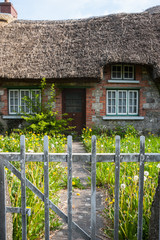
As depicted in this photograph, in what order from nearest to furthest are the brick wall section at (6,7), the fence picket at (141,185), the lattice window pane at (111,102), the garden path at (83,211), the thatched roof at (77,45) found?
the fence picket at (141,185), the garden path at (83,211), the thatched roof at (77,45), the lattice window pane at (111,102), the brick wall section at (6,7)

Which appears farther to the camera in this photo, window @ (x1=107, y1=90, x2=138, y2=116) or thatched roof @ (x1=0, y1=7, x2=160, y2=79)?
window @ (x1=107, y1=90, x2=138, y2=116)

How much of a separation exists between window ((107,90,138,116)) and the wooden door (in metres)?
1.13

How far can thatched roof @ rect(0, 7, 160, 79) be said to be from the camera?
27.8 ft

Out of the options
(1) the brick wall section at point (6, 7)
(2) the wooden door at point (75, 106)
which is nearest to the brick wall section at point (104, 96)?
(2) the wooden door at point (75, 106)

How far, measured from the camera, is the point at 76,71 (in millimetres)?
8414

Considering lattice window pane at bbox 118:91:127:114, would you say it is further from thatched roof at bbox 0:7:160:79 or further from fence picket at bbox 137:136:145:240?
fence picket at bbox 137:136:145:240

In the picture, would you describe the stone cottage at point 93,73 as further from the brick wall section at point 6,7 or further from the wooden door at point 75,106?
the brick wall section at point 6,7

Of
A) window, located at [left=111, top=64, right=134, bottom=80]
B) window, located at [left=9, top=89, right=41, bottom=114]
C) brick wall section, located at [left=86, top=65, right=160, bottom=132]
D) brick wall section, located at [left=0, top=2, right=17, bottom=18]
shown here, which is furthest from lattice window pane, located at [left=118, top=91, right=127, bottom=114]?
brick wall section, located at [left=0, top=2, right=17, bottom=18]

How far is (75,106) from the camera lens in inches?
366

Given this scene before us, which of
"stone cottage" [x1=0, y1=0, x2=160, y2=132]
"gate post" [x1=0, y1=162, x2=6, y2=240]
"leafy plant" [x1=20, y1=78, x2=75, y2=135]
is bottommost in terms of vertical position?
"gate post" [x1=0, y1=162, x2=6, y2=240]

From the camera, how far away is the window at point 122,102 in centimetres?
909

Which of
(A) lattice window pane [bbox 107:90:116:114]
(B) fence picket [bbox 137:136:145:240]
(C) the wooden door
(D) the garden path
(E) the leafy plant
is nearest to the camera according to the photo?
(B) fence picket [bbox 137:136:145:240]

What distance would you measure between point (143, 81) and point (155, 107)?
1.22 meters

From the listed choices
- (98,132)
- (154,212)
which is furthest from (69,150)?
(98,132)
